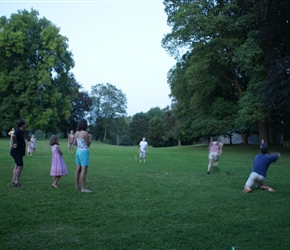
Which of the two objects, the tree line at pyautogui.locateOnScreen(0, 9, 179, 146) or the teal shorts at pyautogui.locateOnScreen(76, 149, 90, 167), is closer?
the teal shorts at pyautogui.locateOnScreen(76, 149, 90, 167)

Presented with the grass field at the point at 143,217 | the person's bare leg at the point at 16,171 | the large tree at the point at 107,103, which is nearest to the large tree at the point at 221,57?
the grass field at the point at 143,217

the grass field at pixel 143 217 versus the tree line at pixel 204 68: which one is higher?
the tree line at pixel 204 68

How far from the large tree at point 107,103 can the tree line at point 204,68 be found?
30.4m

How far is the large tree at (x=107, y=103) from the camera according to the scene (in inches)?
3157

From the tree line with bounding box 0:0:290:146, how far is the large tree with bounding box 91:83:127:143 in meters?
30.4

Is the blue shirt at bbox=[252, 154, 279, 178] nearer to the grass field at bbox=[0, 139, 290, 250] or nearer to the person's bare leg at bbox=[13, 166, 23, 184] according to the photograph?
the grass field at bbox=[0, 139, 290, 250]

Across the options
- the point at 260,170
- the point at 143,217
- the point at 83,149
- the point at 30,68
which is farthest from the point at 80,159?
the point at 30,68

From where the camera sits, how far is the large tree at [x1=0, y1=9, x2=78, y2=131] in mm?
39938

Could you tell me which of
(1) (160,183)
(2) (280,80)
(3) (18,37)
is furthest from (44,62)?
(1) (160,183)

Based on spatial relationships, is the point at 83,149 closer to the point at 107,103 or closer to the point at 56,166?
the point at 56,166

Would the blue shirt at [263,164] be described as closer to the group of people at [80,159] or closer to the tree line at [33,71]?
the group of people at [80,159]

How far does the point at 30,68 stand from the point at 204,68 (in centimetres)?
2543

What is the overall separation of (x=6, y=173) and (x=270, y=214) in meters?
9.93

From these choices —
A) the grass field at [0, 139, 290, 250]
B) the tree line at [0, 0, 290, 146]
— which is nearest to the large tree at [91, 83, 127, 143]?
the tree line at [0, 0, 290, 146]
